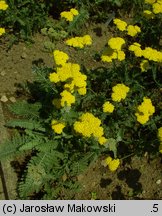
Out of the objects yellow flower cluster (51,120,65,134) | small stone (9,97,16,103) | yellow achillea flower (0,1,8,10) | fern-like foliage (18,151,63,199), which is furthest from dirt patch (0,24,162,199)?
yellow achillea flower (0,1,8,10)

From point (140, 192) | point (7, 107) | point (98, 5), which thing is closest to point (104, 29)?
point (98, 5)

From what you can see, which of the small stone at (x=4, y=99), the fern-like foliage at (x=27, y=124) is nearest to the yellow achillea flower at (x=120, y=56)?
the fern-like foliage at (x=27, y=124)

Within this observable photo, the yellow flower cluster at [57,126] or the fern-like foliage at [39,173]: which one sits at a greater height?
the yellow flower cluster at [57,126]

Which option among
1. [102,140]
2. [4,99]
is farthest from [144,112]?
[4,99]

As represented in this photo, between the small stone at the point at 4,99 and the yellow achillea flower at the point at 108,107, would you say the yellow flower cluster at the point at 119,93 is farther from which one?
the small stone at the point at 4,99

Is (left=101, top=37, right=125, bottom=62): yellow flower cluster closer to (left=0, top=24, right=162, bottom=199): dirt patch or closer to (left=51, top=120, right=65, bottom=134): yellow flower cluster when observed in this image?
(left=51, top=120, right=65, bottom=134): yellow flower cluster

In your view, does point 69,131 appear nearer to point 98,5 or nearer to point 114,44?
point 114,44
